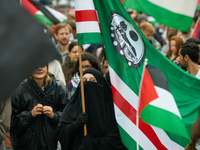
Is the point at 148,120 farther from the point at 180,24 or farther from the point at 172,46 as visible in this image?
the point at 172,46

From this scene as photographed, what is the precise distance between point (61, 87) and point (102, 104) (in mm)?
1097

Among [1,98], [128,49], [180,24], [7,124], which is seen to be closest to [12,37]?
[1,98]

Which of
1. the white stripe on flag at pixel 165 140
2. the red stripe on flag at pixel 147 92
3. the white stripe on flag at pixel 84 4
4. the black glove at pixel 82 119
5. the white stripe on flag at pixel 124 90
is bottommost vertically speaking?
the white stripe on flag at pixel 165 140

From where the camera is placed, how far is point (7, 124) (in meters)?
5.14

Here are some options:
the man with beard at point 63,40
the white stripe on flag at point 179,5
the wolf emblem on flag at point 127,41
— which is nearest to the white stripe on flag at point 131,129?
the wolf emblem on flag at point 127,41

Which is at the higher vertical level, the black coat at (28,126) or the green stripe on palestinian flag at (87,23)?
the green stripe on palestinian flag at (87,23)

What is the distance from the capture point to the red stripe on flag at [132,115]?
4770mm

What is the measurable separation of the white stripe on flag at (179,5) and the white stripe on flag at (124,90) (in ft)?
9.21

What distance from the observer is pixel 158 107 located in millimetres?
3699

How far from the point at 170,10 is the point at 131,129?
3281mm

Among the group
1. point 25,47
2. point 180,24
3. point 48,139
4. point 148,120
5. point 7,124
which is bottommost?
point 48,139

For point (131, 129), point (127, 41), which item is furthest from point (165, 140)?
point (127, 41)

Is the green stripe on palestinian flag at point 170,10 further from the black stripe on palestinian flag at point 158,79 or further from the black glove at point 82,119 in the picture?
the black stripe on palestinian flag at point 158,79

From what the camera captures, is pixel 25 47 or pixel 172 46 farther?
pixel 172 46
